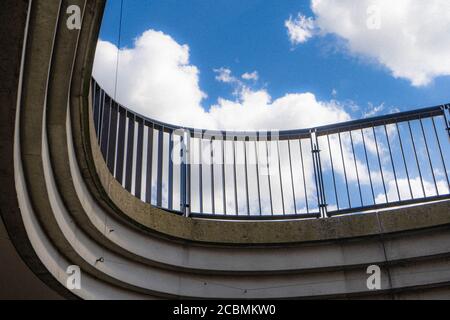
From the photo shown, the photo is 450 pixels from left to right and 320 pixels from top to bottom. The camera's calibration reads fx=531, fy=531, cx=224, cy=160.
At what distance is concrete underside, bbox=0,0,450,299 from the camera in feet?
13.5

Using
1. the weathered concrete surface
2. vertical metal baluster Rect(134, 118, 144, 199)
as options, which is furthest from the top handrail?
the weathered concrete surface

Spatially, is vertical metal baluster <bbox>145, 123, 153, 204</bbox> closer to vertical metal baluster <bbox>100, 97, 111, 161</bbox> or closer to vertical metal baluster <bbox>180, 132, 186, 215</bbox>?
vertical metal baluster <bbox>180, 132, 186, 215</bbox>

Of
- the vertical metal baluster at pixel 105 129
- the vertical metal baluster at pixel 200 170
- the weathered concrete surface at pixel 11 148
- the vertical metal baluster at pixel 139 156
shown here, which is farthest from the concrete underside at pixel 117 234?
the vertical metal baluster at pixel 105 129

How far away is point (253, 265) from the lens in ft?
25.5

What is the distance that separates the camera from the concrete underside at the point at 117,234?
412cm

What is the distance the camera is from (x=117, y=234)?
22.4ft

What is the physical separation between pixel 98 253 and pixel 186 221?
5.07 feet

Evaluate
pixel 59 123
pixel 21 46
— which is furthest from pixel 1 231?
pixel 21 46

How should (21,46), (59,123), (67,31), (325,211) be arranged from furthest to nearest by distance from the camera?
(325,211) < (59,123) < (67,31) < (21,46)

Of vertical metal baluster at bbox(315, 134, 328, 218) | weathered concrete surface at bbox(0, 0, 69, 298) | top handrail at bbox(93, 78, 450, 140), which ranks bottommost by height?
weathered concrete surface at bbox(0, 0, 69, 298)

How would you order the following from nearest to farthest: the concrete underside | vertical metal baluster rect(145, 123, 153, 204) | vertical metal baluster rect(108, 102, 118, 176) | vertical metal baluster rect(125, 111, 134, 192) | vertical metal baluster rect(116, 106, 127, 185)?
the concrete underside → vertical metal baluster rect(108, 102, 118, 176) → vertical metal baluster rect(116, 106, 127, 185) → vertical metal baluster rect(125, 111, 134, 192) → vertical metal baluster rect(145, 123, 153, 204)

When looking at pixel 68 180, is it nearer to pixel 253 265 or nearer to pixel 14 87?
pixel 14 87

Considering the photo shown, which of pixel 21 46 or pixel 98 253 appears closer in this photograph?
pixel 21 46

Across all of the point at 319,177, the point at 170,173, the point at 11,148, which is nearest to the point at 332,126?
the point at 319,177
